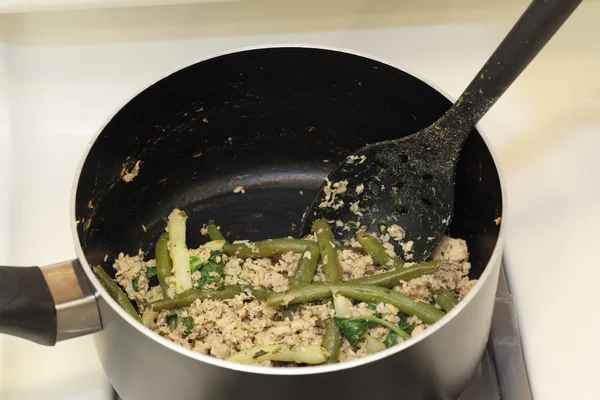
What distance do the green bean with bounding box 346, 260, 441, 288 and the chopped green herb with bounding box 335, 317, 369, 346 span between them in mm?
70

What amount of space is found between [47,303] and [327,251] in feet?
1.40

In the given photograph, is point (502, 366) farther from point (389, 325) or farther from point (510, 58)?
point (510, 58)

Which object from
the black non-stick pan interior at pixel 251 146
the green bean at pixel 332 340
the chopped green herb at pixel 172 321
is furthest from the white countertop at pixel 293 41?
the green bean at pixel 332 340

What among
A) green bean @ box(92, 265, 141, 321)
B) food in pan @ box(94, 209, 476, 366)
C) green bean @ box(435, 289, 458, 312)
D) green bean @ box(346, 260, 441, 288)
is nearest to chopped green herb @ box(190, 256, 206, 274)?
food in pan @ box(94, 209, 476, 366)

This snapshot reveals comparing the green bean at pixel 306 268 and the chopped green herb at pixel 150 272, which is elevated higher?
the chopped green herb at pixel 150 272

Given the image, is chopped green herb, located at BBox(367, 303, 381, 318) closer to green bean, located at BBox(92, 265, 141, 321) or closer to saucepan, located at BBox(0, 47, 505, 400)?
saucepan, located at BBox(0, 47, 505, 400)

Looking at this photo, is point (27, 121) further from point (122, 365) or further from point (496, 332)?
point (496, 332)

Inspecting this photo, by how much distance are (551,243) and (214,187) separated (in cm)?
55

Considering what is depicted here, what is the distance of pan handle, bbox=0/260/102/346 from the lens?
66 centimetres

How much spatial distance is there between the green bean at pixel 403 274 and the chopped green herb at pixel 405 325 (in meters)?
0.05

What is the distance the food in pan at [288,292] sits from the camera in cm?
86

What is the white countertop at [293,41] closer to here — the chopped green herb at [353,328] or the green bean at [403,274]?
the green bean at [403,274]

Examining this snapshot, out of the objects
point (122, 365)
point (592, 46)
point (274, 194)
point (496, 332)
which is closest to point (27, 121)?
point (274, 194)

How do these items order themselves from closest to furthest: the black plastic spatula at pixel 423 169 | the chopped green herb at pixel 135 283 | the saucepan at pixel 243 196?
the saucepan at pixel 243 196
the black plastic spatula at pixel 423 169
the chopped green herb at pixel 135 283
